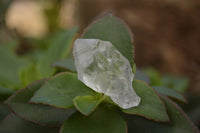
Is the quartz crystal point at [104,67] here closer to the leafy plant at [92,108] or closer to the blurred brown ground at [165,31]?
the leafy plant at [92,108]

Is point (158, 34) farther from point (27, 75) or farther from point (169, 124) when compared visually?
point (169, 124)

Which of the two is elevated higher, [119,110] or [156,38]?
[119,110]

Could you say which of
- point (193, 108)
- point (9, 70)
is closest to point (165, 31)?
point (193, 108)

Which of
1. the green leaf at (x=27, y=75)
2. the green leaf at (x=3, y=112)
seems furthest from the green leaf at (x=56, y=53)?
the green leaf at (x=3, y=112)

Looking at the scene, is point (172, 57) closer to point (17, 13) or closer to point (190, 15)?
point (190, 15)

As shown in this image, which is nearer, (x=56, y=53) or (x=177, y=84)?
(x=56, y=53)

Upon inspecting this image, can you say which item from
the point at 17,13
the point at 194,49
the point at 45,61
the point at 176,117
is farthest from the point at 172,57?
the point at 17,13

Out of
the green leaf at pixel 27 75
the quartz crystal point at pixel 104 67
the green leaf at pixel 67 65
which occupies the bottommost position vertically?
the green leaf at pixel 27 75
